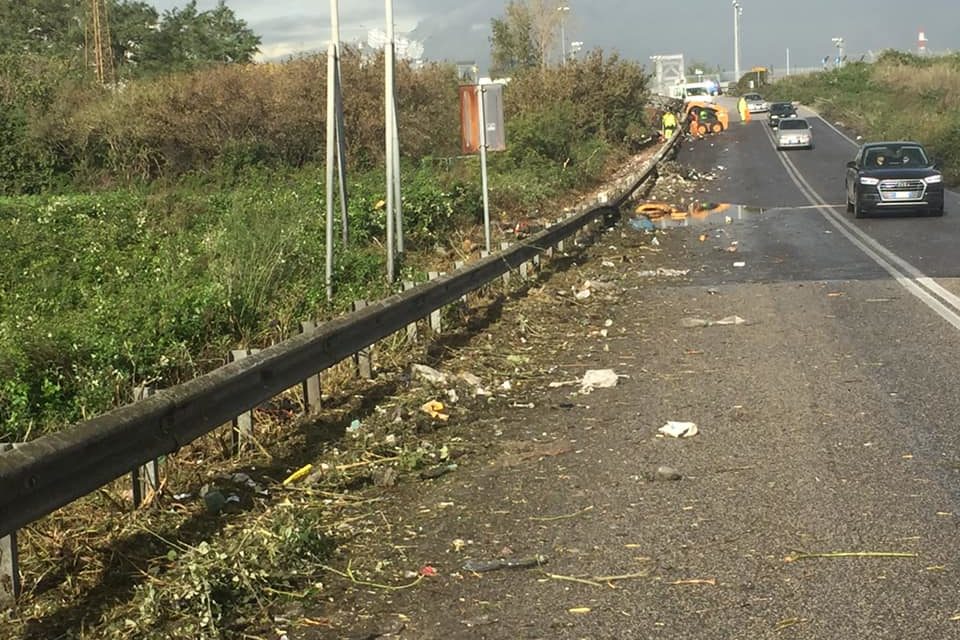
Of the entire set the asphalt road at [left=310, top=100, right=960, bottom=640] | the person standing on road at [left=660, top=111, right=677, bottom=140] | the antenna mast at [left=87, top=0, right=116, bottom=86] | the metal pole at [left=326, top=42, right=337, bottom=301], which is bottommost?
the asphalt road at [left=310, top=100, right=960, bottom=640]

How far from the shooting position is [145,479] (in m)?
6.14

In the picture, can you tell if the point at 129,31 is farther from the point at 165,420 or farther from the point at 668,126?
the point at 165,420

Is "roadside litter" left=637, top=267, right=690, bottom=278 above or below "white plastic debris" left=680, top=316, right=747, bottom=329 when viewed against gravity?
above

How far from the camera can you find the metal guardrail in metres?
4.44

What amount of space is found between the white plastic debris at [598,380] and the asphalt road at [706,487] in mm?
165

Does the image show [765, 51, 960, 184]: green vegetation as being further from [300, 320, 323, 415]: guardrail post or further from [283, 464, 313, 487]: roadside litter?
[283, 464, 313, 487]: roadside litter

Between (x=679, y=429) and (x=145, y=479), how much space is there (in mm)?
3407

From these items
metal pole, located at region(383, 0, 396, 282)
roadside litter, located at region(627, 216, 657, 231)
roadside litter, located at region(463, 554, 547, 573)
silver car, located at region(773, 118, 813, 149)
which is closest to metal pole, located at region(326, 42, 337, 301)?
metal pole, located at region(383, 0, 396, 282)

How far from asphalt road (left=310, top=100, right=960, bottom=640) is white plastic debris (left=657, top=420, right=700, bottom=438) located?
7 cm

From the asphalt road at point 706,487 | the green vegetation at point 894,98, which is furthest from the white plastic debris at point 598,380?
the green vegetation at point 894,98

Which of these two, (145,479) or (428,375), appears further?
(428,375)

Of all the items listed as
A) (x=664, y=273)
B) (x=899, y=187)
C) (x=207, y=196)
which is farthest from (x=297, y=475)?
(x=207, y=196)

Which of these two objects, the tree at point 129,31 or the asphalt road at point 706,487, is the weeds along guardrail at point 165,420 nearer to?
the asphalt road at point 706,487

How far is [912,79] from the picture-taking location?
86.4 metres
